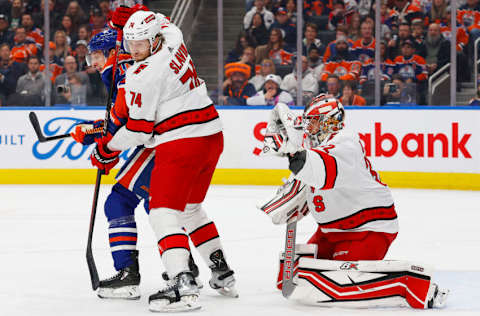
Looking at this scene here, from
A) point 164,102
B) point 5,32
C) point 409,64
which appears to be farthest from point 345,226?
point 5,32

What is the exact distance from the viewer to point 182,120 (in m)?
3.71

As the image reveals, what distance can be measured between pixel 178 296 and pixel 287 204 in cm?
59

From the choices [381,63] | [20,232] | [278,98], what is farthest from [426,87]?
[20,232]

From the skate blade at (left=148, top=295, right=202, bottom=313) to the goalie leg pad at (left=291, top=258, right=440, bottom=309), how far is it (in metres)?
0.42

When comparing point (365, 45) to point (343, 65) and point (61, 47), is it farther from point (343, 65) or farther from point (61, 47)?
point (61, 47)

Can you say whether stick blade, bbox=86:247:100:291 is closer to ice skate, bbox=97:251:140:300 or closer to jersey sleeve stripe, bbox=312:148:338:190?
ice skate, bbox=97:251:140:300

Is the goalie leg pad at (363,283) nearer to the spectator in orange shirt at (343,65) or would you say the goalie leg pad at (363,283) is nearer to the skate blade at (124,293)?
the skate blade at (124,293)

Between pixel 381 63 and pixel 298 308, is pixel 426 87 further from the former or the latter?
pixel 298 308

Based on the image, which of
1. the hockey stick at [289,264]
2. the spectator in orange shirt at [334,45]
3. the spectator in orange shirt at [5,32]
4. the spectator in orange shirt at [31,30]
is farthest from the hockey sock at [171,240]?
the spectator in orange shirt at [5,32]

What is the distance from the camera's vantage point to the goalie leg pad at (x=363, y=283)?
3625 millimetres

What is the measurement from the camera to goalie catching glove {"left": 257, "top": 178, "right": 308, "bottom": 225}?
3.76 metres

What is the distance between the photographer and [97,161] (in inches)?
155

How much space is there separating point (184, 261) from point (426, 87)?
572 cm

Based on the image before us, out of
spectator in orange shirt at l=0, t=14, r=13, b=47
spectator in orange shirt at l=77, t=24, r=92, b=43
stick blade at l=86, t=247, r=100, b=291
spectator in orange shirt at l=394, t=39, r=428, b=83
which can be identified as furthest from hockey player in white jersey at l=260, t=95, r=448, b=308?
spectator in orange shirt at l=0, t=14, r=13, b=47
